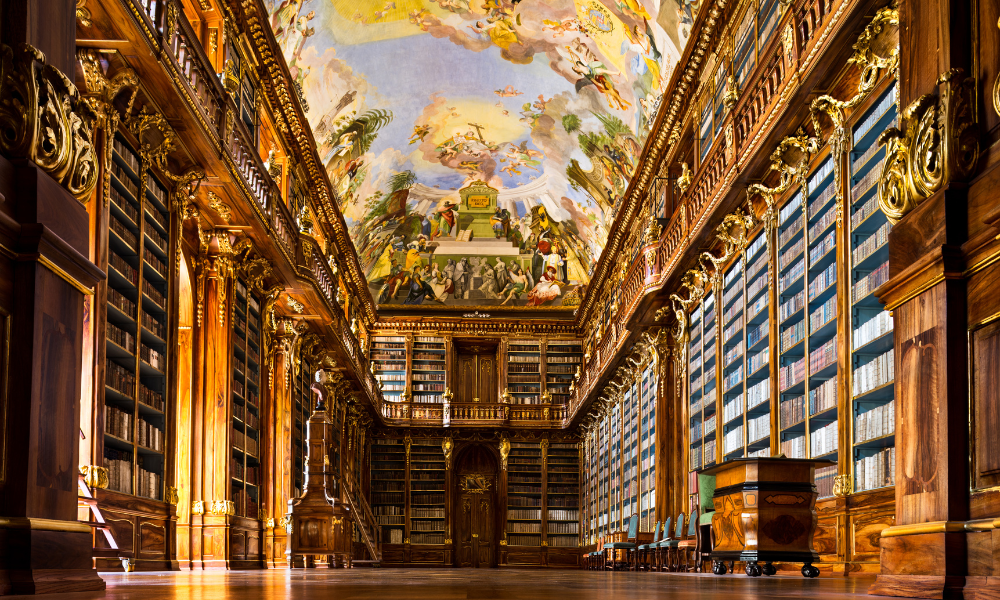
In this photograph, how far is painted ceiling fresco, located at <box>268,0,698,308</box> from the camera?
17.1 m

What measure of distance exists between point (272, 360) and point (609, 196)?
9449 mm

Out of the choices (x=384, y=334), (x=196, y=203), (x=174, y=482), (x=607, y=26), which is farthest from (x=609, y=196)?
(x=174, y=482)

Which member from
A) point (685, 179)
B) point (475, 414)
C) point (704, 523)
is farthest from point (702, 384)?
point (475, 414)

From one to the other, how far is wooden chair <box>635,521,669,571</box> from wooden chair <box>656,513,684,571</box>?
0.90 feet

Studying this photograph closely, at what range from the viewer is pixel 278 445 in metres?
15.8

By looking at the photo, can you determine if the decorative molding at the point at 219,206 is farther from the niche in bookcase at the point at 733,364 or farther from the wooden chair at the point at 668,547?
the wooden chair at the point at 668,547

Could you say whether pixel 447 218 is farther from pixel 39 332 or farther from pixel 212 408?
pixel 39 332

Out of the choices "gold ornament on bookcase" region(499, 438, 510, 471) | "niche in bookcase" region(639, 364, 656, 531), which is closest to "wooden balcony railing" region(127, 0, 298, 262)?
"niche in bookcase" region(639, 364, 656, 531)

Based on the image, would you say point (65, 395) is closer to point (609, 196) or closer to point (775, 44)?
point (775, 44)

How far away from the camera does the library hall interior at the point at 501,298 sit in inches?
148

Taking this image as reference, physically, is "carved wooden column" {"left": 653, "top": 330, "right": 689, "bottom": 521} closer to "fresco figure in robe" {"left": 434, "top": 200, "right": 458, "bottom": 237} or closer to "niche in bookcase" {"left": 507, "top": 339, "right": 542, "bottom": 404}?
"niche in bookcase" {"left": 507, "top": 339, "right": 542, "bottom": 404}

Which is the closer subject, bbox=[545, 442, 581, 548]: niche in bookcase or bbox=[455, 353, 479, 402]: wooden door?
bbox=[545, 442, 581, 548]: niche in bookcase

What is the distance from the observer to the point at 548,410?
88.0 ft

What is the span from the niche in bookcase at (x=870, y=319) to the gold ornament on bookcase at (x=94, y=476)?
6.15 metres
